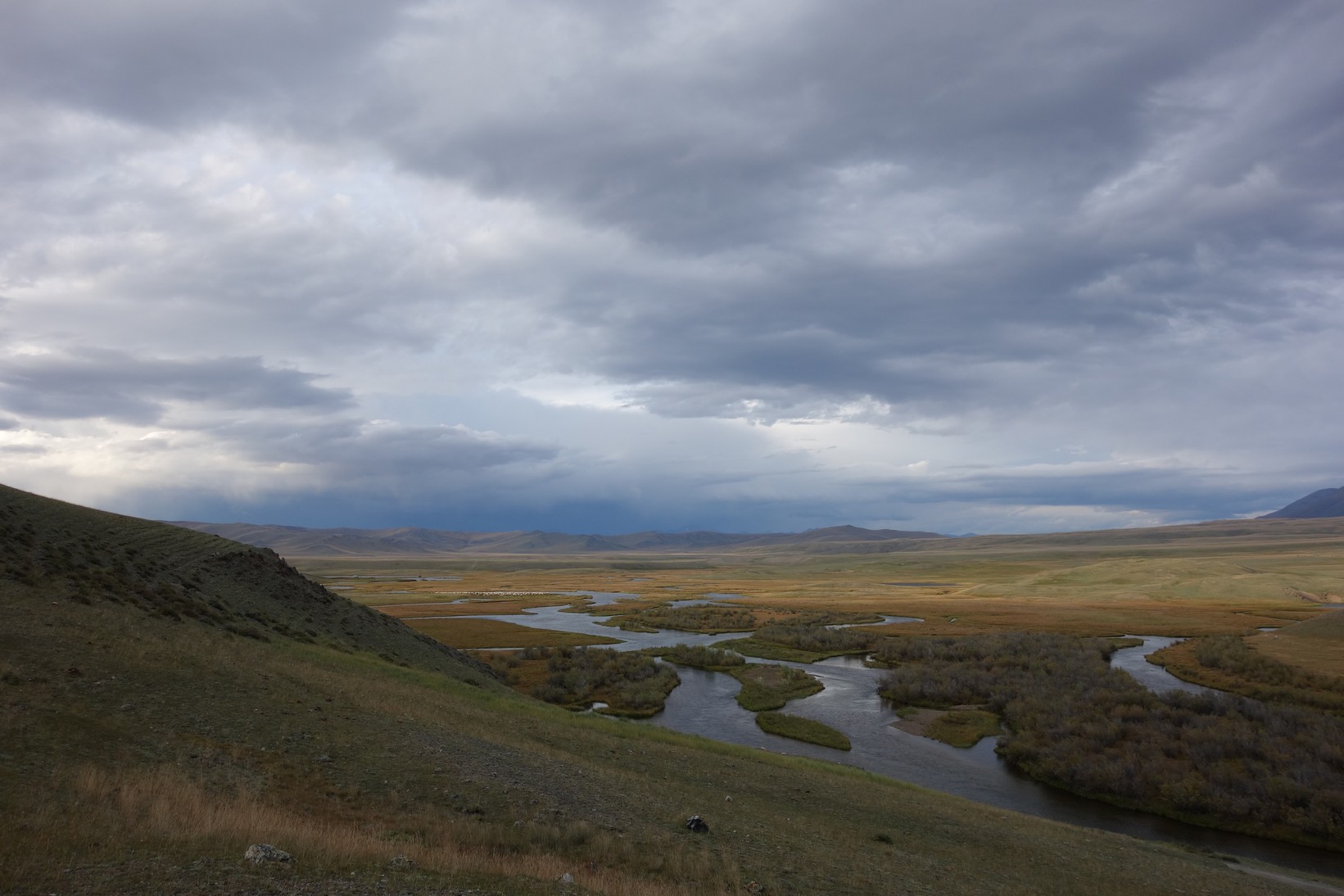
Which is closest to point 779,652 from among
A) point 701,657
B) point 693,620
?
point 701,657

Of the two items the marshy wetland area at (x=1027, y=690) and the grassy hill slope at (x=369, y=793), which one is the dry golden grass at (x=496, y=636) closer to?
the marshy wetland area at (x=1027, y=690)

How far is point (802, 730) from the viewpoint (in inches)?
1475

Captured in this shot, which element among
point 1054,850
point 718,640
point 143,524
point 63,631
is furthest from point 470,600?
point 1054,850

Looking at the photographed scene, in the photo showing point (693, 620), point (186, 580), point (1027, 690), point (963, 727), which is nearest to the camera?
A: point (186, 580)

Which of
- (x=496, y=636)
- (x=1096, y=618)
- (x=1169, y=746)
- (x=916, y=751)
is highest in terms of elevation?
(x=1169, y=746)

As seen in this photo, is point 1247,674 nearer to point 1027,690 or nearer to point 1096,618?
point 1027,690

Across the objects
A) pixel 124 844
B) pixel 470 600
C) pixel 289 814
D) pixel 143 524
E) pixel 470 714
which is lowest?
pixel 470 600

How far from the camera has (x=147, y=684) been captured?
18047 millimetres

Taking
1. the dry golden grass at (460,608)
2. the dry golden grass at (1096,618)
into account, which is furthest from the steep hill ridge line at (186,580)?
the dry golden grass at (1096,618)

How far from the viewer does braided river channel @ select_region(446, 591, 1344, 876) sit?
25641 millimetres

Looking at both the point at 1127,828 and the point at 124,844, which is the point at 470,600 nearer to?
the point at 1127,828

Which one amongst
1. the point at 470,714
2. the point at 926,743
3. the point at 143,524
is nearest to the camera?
the point at 470,714

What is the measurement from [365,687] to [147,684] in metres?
8.01

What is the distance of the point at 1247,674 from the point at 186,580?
216ft
